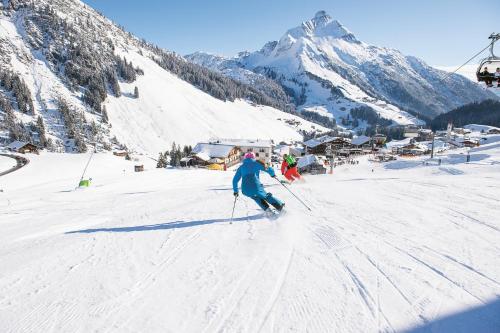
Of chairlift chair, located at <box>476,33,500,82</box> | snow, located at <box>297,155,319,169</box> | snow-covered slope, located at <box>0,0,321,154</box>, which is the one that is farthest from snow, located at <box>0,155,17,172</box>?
chairlift chair, located at <box>476,33,500,82</box>

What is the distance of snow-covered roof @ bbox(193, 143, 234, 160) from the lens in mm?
71375

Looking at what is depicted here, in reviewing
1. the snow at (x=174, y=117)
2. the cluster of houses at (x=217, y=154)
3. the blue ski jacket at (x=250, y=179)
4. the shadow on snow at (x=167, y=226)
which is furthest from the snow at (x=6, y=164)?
the blue ski jacket at (x=250, y=179)

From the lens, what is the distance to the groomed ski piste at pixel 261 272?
2971mm

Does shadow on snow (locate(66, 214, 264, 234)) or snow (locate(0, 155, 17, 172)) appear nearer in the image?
shadow on snow (locate(66, 214, 264, 234))

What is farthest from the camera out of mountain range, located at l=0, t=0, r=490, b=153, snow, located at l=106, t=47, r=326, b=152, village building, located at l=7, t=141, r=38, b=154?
snow, located at l=106, t=47, r=326, b=152

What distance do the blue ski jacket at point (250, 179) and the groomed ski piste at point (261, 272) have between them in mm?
612

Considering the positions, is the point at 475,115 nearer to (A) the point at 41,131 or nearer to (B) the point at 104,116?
(B) the point at 104,116

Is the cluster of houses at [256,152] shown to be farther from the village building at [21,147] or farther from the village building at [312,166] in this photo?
the village building at [21,147]

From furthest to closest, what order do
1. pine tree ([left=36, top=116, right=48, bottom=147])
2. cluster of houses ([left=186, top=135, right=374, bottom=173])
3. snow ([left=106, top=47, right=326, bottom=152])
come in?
snow ([left=106, top=47, right=326, bottom=152]) → pine tree ([left=36, top=116, right=48, bottom=147]) → cluster of houses ([left=186, top=135, right=374, bottom=173])

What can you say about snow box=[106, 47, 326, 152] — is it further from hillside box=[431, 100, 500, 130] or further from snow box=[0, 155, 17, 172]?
hillside box=[431, 100, 500, 130]

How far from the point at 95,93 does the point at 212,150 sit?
77.9 meters

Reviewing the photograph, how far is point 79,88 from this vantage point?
4966 inches

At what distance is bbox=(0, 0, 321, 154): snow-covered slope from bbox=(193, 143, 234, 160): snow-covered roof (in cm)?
3885

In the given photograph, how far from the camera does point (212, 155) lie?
7175cm
